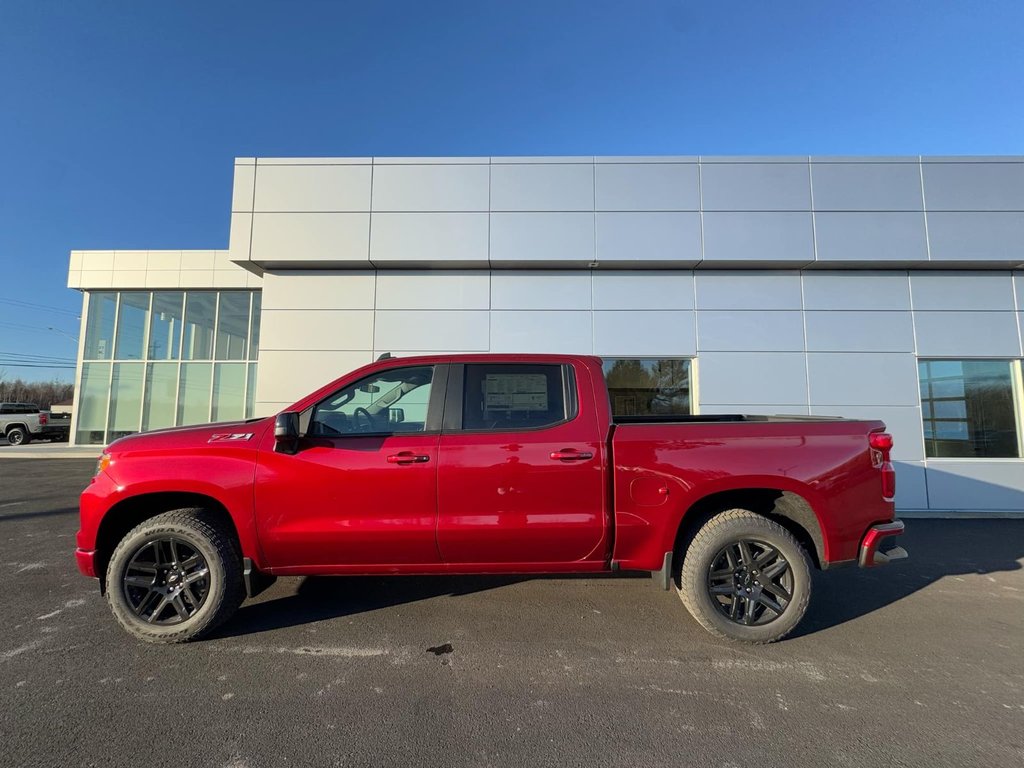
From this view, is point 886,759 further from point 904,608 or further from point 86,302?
point 86,302

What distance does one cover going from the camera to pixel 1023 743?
2.30m

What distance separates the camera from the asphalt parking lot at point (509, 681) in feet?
7.41

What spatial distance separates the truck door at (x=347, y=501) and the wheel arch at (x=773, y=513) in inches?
72.4

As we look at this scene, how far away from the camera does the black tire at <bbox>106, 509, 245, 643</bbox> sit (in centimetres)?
318

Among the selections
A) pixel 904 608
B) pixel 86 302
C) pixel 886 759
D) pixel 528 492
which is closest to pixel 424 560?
pixel 528 492

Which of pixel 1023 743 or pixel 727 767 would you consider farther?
pixel 1023 743

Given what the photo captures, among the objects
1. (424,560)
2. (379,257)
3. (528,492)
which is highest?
(379,257)

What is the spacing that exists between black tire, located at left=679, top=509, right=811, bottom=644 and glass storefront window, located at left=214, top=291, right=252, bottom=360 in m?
16.8

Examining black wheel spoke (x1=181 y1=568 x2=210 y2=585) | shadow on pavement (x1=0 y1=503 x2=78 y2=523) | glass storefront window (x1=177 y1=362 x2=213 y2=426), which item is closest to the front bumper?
black wheel spoke (x1=181 y1=568 x2=210 y2=585)

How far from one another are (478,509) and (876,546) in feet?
9.18

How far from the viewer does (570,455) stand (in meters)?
3.27

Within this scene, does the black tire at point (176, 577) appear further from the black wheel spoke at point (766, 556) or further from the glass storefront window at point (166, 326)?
the glass storefront window at point (166, 326)

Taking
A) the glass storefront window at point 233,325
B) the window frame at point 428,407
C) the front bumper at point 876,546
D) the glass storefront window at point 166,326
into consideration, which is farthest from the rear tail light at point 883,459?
the glass storefront window at point 166,326

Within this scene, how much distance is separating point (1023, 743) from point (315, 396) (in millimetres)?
Result: 4474
